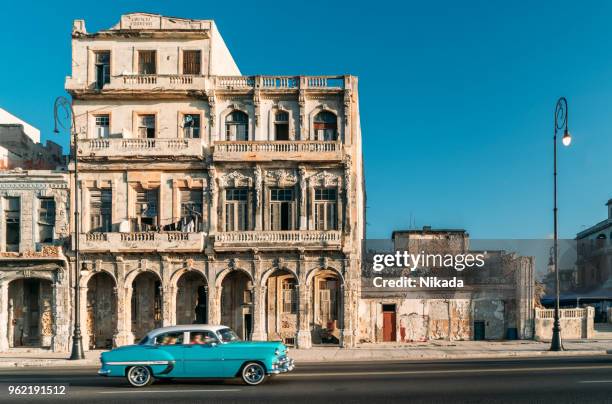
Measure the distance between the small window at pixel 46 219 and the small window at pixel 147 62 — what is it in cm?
892

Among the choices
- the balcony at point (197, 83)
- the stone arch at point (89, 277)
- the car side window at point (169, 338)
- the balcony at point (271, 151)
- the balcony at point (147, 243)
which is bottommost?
the car side window at point (169, 338)

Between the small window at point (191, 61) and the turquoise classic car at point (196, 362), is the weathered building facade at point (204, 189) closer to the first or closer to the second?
the small window at point (191, 61)

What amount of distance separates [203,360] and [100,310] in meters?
20.3

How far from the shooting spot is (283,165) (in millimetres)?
35938

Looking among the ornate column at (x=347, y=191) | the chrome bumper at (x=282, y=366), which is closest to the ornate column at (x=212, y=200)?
the ornate column at (x=347, y=191)

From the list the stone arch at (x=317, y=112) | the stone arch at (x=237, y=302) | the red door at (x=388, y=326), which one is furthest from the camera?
the red door at (x=388, y=326)

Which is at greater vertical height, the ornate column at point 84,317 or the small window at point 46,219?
the small window at point 46,219

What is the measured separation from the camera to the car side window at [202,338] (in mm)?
18953

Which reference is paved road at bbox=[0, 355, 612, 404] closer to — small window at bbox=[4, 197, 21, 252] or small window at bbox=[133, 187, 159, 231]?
small window at bbox=[133, 187, 159, 231]

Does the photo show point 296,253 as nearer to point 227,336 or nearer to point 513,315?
point 513,315

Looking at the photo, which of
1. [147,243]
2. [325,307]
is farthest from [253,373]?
[325,307]

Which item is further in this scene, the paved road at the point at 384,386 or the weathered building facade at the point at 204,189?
the weathered building facade at the point at 204,189

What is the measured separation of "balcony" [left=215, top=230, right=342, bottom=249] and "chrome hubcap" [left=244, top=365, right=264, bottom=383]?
1646 cm

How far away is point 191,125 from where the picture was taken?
37500mm
